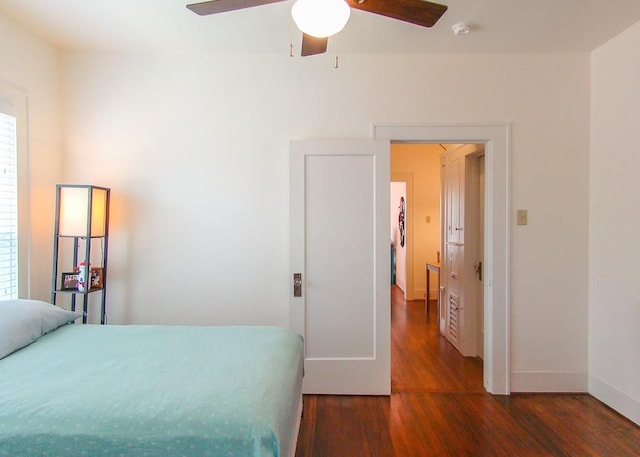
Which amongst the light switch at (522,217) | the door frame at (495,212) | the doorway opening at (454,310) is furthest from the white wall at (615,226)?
the doorway opening at (454,310)

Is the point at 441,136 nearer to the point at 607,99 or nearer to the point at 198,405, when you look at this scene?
the point at 607,99

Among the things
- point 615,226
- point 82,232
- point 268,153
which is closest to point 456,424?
point 615,226

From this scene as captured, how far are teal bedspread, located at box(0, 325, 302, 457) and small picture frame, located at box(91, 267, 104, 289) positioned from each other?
2.49 ft

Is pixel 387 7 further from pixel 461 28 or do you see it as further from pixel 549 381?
pixel 549 381

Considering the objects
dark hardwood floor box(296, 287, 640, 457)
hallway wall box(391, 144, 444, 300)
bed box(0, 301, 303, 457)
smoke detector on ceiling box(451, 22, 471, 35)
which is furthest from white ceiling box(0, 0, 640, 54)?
hallway wall box(391, 144, 444, 300)

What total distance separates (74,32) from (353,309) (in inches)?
114

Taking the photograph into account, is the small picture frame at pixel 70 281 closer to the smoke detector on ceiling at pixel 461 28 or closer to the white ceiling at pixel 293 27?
the white ceiling at pixel 293 27

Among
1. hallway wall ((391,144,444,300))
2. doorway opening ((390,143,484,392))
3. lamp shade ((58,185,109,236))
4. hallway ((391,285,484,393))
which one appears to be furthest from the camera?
hallway wall ((391,144,444,300))

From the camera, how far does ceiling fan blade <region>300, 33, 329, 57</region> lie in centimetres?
179

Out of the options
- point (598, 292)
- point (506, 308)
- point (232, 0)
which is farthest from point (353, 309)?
point (232, 0)

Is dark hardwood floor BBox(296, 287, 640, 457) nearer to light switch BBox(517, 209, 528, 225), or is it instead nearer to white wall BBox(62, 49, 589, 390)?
white wall BBox(62, 49, 589, 390)

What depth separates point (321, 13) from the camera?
135 cm

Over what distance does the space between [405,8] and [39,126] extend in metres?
2.65

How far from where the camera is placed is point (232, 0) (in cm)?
149
